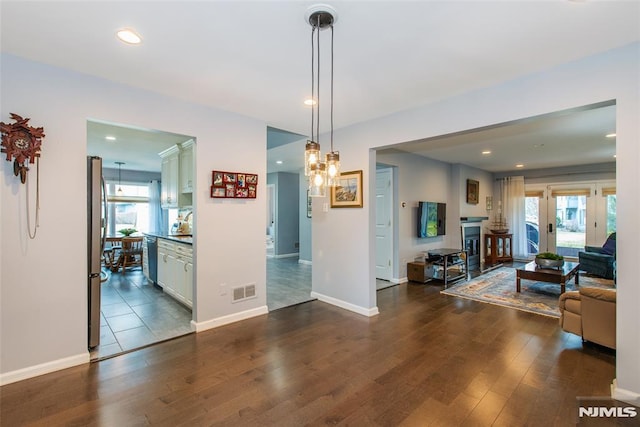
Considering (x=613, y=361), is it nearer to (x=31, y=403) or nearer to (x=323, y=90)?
(x=323, y=90)

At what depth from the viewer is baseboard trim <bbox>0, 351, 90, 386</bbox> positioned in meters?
2.30

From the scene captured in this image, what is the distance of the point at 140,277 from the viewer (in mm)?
5906

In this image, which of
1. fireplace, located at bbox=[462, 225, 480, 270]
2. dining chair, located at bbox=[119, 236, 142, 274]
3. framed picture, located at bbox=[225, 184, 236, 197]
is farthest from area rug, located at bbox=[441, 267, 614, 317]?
dining chair, located at bbox=[119, 236, 142, 274]

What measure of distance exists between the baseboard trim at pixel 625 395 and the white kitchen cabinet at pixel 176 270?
4.12 metres

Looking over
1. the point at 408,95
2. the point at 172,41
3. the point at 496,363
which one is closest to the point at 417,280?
the point at 496,363

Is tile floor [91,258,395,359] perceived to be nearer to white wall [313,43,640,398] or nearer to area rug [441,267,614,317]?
white wall [313,43,640,398]

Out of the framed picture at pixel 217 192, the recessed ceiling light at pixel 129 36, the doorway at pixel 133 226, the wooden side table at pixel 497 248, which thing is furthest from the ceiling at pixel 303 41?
the wooden side table at pixel 497 248

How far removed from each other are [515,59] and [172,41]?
8.69 ft

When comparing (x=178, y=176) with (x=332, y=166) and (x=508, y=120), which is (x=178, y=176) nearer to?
(x=332, y=166)

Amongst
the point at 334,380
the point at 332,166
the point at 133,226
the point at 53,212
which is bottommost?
the point at 334,380

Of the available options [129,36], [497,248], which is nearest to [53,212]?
[129,36]

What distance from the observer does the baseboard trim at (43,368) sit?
230 centimetres

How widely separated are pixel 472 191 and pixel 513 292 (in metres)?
3.43

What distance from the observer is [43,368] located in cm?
245
